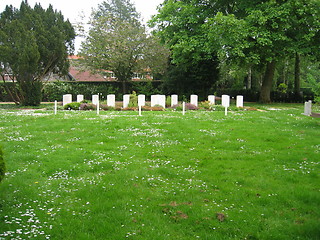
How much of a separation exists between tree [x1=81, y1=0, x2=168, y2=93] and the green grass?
74.1 ft

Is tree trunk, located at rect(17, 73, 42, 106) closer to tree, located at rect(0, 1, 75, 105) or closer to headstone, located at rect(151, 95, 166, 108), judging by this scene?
tree, located at rect(0, 1, 75, 105)

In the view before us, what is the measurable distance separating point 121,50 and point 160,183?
94.2 feet

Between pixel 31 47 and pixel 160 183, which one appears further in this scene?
pixel 31 47

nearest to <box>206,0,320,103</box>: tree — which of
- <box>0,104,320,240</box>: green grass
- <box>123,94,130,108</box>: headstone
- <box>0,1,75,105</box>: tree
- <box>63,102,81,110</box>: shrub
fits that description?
<box>123,94,130,108</box>: headstone

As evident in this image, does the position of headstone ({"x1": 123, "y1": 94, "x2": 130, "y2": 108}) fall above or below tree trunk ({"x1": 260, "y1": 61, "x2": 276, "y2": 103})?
below

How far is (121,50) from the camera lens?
34031 millimetres

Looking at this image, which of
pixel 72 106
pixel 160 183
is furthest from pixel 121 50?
pixel 160 183

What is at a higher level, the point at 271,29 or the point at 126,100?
the point at 271,29

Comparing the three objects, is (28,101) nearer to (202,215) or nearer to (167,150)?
(167,150)

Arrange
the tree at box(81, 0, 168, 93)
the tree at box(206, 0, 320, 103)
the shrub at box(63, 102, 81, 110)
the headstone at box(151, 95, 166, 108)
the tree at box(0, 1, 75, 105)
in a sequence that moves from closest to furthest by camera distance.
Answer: the shrub at box(63, 102, 81, 110) → the tree at box(206, 0, 320, 103) → the tree at box(0, 1, 75, 105) → the headstone at box(151, 95, 166, 108) → the tree at box(81, 0, 168, 93)

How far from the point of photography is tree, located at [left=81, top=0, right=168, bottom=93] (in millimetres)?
34000

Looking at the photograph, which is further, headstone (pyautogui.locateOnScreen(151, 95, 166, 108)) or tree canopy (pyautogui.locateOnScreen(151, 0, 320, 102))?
headstone (pyautogui.locateOnScreen(151, 95, 166, 108))

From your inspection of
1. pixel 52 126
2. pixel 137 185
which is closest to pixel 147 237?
pixel 137 185

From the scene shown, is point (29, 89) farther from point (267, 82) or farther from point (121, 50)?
point (267, 82)
